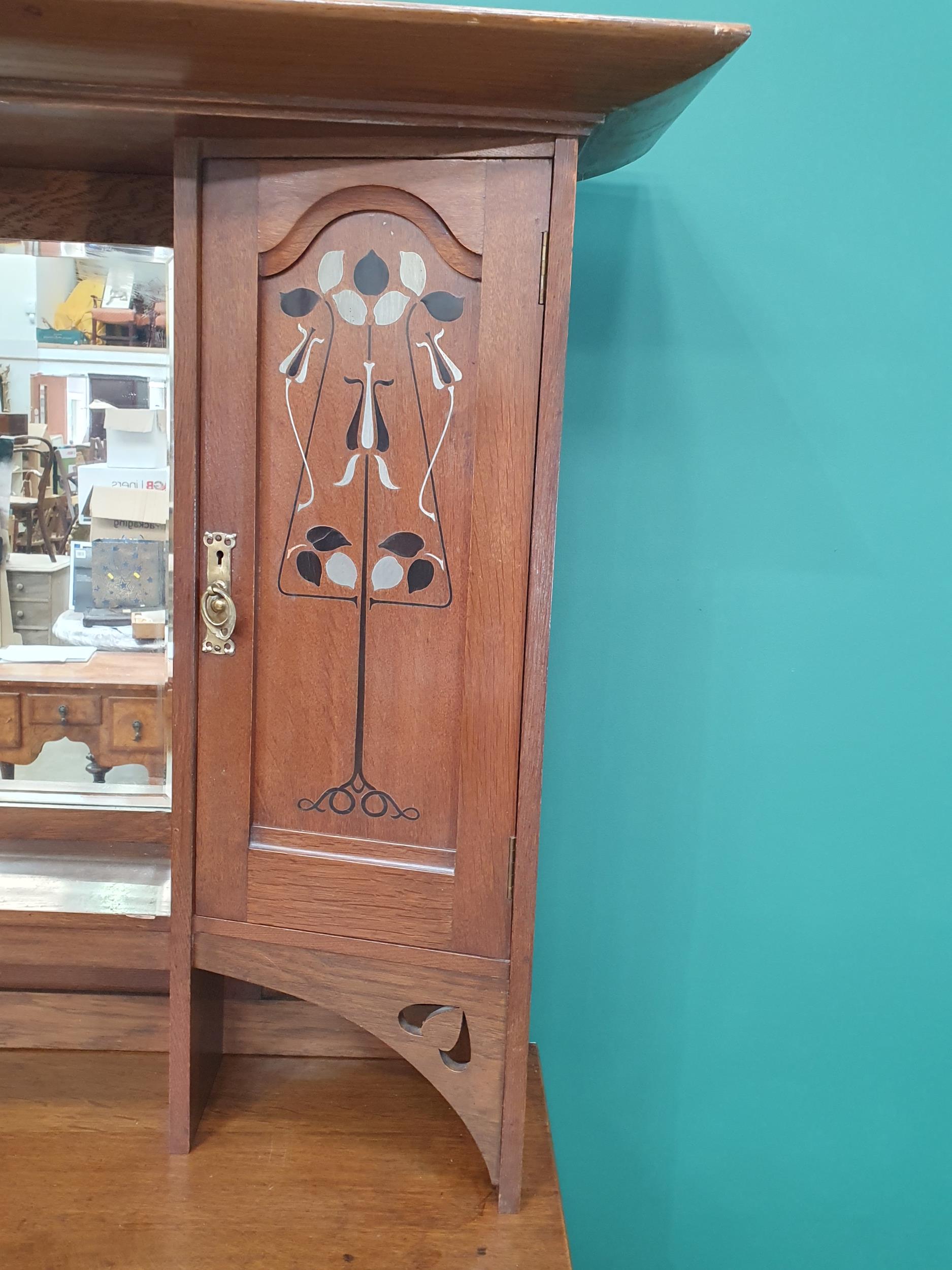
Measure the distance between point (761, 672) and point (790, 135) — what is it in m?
0.84

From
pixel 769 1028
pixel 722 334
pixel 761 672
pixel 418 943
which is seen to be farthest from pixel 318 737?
pixel 769 1028

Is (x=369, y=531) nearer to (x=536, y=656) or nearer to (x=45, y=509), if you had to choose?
(x=536, y=656)

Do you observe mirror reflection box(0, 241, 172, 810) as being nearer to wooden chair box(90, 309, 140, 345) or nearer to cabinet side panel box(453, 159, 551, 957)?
wooden chair box(90, 309, 140, 345)

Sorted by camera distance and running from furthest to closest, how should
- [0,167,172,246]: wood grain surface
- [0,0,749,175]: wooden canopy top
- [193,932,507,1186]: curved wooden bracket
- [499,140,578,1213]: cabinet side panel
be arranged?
[0,167,172,246]: wood grain surface
[193,932,507,1186]: curved wooden bracket
[499,140,578,1213]: cabinet side panel
[0,0,749,175]: wooden canopy top

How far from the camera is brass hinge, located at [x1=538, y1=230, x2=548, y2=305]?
101 cm

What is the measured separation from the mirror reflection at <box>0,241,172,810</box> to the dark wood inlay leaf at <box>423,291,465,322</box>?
0.48 meters

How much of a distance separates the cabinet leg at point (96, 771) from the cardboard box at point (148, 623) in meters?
0.22

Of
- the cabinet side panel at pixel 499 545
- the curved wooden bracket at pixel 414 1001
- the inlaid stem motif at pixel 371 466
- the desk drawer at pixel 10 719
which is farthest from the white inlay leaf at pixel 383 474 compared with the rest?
the desk drawer at pixel 10 719

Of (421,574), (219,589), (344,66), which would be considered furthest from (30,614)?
(344,66)

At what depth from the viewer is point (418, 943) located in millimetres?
1135

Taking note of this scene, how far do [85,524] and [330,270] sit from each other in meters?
0.57

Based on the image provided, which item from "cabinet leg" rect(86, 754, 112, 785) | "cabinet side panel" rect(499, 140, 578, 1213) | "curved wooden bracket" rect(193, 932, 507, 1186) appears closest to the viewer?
"cabinet side panel" rect(499, 140, 578, 1213)

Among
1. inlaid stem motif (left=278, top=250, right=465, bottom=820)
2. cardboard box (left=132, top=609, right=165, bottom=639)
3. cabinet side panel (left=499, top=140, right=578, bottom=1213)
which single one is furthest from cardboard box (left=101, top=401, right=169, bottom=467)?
cabinet side panel (left=499, top=140, right=578, bottom=1213)

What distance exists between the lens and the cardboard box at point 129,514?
52.9 inches
